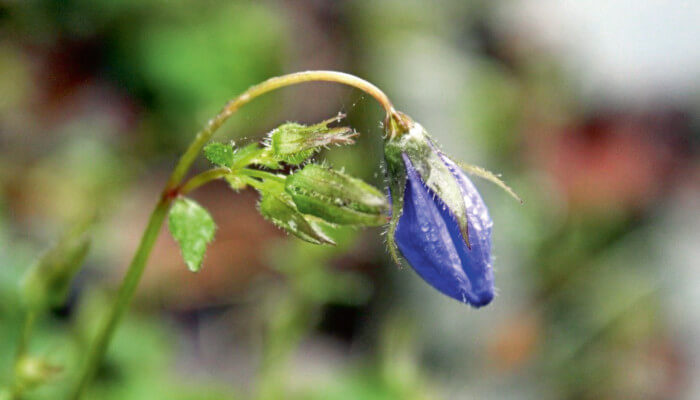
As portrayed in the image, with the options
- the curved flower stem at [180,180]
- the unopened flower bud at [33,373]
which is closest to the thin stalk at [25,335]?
the unopened flower bud at [33,373]

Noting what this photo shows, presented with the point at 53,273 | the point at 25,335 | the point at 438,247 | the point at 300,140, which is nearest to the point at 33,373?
the point at 25,335

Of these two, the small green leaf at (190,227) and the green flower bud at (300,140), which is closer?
the green flower bud at (300,140)

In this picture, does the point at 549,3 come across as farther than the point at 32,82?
Yes

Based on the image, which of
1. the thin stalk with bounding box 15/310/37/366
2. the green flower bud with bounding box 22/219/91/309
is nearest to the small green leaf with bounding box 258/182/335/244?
the green flower bud with bounding box 22/219/91/309

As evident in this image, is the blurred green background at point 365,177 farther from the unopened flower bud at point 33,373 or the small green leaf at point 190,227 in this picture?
the small green leaf at point 190,227

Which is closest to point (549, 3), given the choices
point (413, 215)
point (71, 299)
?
point (71, 299)

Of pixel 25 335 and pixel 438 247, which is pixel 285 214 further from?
pixel 25 335

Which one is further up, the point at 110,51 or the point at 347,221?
the point at 347,221

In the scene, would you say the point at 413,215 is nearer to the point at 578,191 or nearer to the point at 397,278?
the point at 397,278
